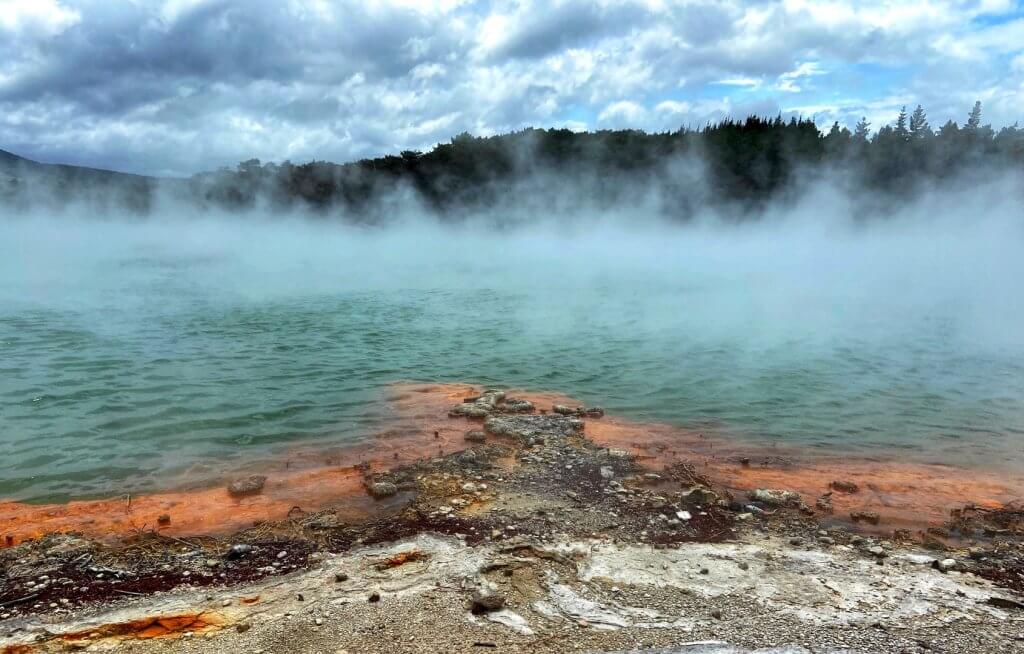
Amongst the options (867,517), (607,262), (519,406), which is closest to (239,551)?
(519,406)

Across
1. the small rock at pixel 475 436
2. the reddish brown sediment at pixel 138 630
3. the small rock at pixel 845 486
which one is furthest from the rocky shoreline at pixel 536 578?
the small rock at pixel 475 436

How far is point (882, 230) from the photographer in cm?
2433

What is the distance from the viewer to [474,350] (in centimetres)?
909

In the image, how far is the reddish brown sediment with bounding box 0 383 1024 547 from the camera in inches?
154

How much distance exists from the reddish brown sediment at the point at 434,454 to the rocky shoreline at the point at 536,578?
176 mm

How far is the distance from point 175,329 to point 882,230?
83.2 ft

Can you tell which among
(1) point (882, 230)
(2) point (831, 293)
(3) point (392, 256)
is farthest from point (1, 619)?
(1) point (882, 230)

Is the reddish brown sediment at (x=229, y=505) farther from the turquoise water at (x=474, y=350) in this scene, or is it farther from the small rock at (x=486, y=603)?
the small rock at (x=486, y=603)

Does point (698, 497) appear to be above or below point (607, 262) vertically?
below

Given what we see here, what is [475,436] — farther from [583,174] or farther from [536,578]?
[583,174]

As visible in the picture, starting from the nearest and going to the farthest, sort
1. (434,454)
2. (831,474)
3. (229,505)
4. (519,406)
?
1. (229,505)
2. (831,474)
3. (434,454)
4. (519,406)

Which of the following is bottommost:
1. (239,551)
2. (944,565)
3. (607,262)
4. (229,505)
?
(229,505)

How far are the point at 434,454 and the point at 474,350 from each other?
410cm

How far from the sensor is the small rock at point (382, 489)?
4.21m
